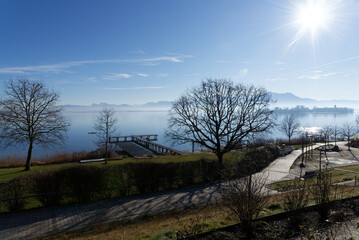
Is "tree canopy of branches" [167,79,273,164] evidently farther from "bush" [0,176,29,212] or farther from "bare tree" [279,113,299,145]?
"bare tree" [279,113,299,145]

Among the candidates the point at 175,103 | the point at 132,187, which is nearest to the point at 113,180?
the point at 132,187

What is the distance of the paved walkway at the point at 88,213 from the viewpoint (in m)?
8.57

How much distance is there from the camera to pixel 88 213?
10359mm

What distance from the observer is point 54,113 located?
72.9 feet

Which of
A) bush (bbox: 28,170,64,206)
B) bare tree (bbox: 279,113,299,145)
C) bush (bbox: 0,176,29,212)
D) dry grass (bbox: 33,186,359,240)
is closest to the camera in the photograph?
dry grass (bbox: 33,186,359,240)

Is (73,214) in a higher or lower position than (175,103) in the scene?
lower

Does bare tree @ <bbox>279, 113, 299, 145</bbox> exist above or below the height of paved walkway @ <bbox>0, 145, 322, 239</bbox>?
above

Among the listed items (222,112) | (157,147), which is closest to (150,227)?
(222,112)

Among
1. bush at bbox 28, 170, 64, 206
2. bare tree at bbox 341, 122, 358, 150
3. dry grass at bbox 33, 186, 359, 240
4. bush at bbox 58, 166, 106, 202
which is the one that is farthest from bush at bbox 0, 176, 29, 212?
bare tree at bbox 341, 122, 358, 150

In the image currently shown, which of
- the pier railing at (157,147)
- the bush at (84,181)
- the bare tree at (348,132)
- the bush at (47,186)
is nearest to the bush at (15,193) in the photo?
the bush at (47,186)

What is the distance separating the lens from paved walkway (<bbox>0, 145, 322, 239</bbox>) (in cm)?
857

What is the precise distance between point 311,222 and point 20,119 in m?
22.5

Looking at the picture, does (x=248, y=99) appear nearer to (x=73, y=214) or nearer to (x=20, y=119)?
(x=73, y=214)

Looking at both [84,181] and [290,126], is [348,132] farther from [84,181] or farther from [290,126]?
[84,181]
